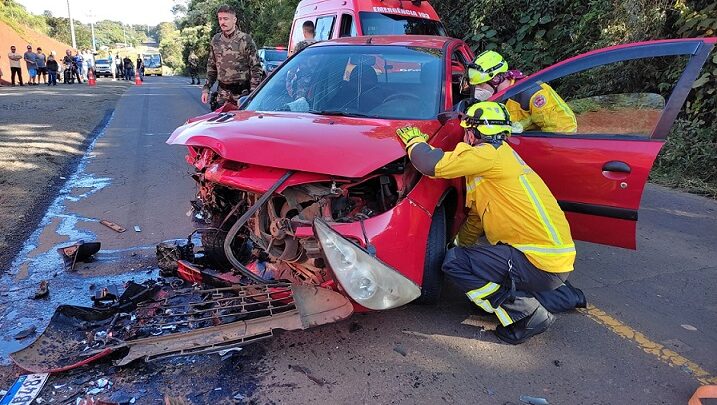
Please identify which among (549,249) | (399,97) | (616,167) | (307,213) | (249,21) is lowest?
(549,249)

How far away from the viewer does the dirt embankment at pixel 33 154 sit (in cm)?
480

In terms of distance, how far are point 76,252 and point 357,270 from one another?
8.60 feet

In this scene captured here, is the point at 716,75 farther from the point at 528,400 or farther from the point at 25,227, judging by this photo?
the point at 25,227

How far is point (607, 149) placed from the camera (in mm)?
3260

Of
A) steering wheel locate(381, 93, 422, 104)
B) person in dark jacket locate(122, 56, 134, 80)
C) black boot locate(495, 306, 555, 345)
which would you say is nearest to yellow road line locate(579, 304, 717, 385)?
black boot locate(495, 306, 555, 345)

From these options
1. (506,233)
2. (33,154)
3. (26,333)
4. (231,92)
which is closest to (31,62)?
(33,154)

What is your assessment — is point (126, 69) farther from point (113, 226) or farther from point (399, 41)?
point (399, 41)

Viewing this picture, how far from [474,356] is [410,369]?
406mm

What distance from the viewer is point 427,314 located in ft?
10.7

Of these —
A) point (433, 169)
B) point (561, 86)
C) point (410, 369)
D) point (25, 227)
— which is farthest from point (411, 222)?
point (561, 86)

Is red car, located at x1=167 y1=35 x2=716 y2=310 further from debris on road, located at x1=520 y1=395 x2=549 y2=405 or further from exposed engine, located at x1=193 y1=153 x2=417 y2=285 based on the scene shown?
debris on road, located at x1=520 y1=395 x2=549 y2=405

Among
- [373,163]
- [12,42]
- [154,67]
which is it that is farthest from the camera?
[154,67]

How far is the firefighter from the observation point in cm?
368

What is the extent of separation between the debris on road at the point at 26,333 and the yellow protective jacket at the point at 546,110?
3.47 metres
